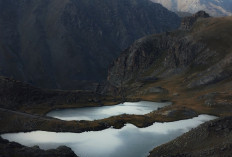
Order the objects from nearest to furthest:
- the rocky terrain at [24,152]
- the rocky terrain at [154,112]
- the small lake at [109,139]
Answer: the rocky terrain at [24,152], the rocky terrain at [154,112], the small lake at [109,139]

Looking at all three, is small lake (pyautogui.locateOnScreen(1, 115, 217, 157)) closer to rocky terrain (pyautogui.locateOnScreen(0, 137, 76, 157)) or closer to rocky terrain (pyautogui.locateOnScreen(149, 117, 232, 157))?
rocky terrain (pyautogui.locateOnScreen(149, 117, 232, 157))

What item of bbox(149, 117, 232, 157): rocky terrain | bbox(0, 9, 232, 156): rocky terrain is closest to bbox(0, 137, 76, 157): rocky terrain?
bbox(0, 9, 232, 156): rocky terrain

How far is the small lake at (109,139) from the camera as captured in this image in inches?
2813

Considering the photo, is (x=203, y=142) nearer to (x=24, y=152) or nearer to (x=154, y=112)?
(x=24, y=152)

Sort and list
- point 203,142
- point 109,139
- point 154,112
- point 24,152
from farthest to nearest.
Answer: point 154,112 → point 109,139 → point 203,142 → point 24,152

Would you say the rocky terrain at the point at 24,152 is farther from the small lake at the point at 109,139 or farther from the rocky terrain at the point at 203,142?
the rocky terrain at the point at 203,142

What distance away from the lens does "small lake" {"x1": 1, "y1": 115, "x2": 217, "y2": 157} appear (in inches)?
2813

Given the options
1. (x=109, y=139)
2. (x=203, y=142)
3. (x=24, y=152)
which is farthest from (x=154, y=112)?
(x=24, y=152)

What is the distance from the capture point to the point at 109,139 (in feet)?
266

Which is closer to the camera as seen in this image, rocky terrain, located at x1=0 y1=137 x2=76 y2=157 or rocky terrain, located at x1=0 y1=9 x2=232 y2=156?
rocky terrain, located at x1=0 y1=137 x2=76 y2=157

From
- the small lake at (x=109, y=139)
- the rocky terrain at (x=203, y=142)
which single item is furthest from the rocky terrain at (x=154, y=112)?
the small lake at (x=109, y=139)

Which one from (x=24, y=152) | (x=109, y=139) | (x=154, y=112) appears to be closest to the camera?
(x=24, y=152)

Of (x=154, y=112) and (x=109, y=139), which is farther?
(x=154, y=112)

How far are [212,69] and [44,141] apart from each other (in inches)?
5805
